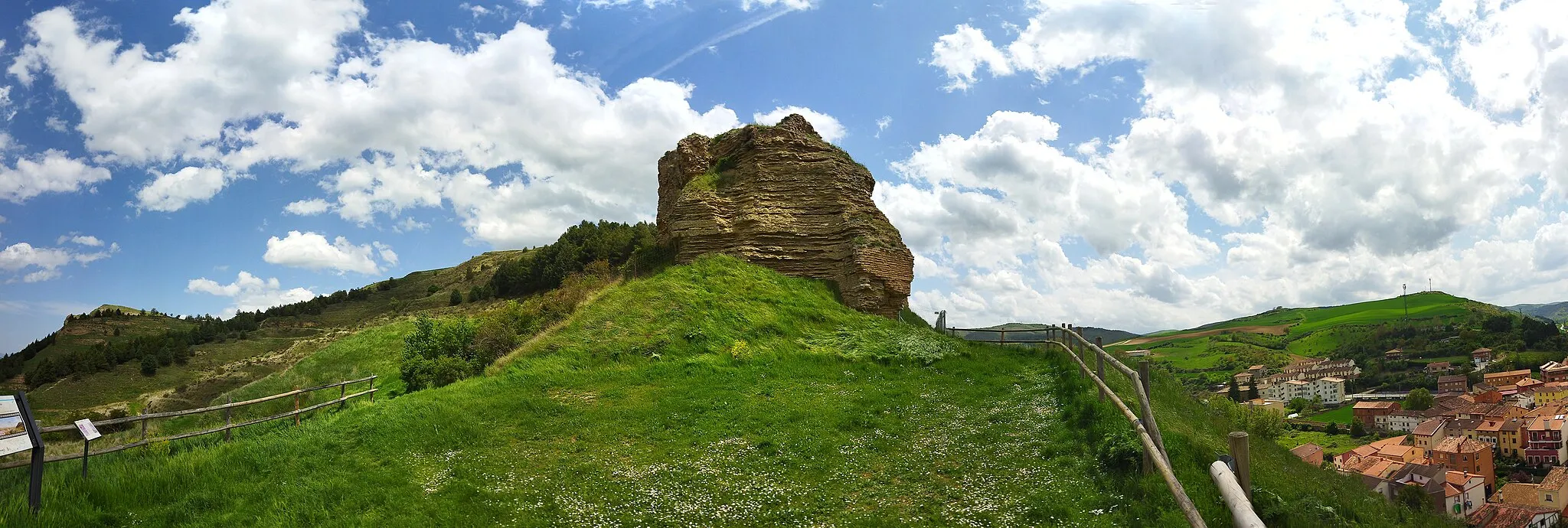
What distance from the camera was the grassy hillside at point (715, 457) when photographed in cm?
951

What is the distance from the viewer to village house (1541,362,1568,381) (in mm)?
74562

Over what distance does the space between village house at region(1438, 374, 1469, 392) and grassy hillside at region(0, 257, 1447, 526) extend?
102 m

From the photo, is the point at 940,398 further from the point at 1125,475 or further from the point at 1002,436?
the point at 1125,475

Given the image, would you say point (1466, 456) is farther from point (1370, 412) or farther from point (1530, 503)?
point (1370, 412)

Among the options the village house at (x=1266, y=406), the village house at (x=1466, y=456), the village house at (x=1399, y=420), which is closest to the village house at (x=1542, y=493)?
the village house at (x=1466, y=456)

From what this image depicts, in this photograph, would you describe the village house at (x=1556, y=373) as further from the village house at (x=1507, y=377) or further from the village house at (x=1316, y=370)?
the village house at (x=1316, y=370)

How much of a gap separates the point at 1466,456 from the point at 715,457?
62.2 metres

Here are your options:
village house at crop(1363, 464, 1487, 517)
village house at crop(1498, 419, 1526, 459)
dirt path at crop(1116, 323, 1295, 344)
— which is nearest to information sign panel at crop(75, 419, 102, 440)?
village house at crop(1363, 464, 1487, 517)

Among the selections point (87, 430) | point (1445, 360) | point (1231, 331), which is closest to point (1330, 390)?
point (1445, 360)

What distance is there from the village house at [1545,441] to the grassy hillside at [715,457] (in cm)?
5674

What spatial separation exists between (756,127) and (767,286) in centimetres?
868

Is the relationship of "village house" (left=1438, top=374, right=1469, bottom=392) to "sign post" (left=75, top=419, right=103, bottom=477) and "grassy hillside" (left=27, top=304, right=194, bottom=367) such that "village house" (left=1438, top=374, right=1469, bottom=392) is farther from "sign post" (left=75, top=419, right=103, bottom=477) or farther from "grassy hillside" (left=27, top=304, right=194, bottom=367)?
"grassy hillside" (left=27, top=304, right=194, bottom=367)

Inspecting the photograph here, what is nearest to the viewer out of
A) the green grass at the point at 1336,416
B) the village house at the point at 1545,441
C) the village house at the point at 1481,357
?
the village house at the point at 1545,441

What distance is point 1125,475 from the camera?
8.95 metres
